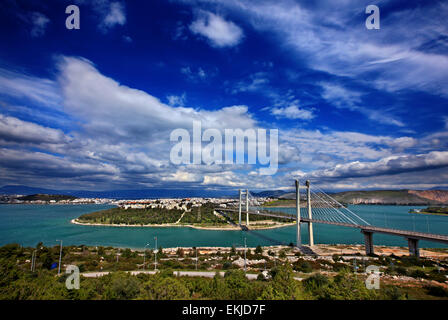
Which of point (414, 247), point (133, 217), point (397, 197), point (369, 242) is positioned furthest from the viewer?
point (397, 197)

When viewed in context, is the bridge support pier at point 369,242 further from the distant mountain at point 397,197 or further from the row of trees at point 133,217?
the distant mountain at point 397,197

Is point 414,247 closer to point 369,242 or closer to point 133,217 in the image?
point 369,242

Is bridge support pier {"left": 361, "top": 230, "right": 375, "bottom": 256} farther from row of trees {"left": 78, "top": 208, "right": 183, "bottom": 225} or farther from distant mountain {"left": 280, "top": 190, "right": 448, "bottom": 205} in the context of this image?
distant mountain {"left": 280, "top": 190, "right": 448, "bottom": 205}

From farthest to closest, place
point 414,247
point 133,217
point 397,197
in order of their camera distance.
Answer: point 397,197 → point 133,217 → point 414,247

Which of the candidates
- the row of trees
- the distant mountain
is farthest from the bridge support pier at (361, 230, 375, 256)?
the distant mountain

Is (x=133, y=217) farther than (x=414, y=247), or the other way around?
(x=133, y=217)

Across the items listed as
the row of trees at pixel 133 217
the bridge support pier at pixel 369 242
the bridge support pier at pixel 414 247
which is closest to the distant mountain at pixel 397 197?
the row of trees at pixel 133 217

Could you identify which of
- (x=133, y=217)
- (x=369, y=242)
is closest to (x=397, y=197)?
(x=369, y=242)
